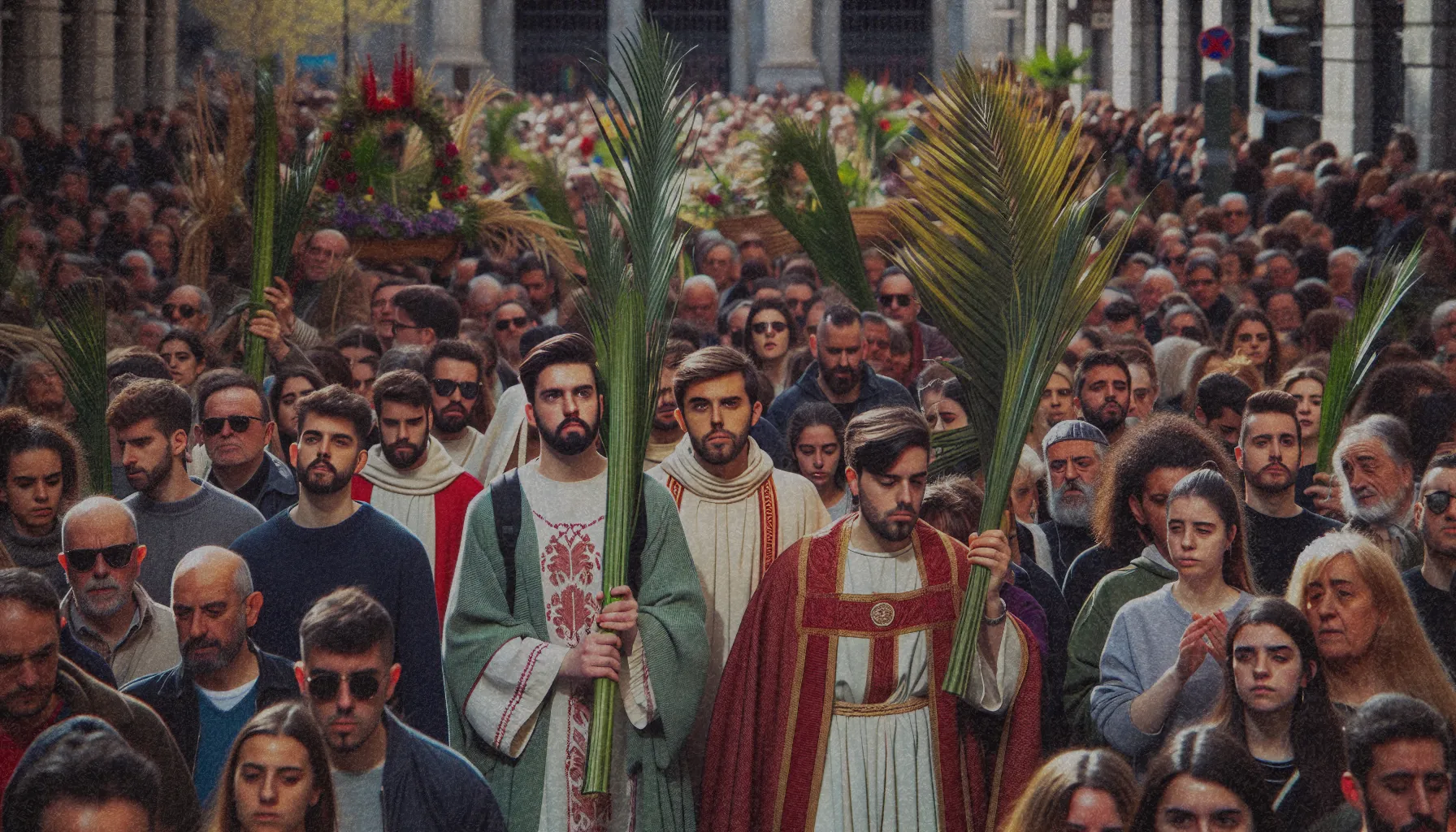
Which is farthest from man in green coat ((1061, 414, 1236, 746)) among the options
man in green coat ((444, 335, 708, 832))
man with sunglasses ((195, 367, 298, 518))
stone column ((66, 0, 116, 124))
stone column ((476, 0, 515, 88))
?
stone column ((476, 0, 515, 88))

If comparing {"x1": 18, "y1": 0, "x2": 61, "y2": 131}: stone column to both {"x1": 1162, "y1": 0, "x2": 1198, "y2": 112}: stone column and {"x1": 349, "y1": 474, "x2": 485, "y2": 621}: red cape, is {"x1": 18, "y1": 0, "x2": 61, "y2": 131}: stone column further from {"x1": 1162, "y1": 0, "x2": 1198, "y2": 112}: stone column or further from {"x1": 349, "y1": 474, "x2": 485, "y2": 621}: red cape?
{"x1": 349, "y1": 474, "x2": 485, "y2": 621}: red cape

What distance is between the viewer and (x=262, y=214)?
799cm

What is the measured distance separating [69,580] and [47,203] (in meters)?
13.2

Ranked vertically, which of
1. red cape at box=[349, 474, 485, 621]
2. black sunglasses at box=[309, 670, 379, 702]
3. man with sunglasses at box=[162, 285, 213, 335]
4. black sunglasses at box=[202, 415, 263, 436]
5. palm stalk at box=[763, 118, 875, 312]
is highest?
palm stalk at box=[763, 118, 875, 312]

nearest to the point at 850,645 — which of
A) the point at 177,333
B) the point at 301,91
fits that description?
the point at 177,333

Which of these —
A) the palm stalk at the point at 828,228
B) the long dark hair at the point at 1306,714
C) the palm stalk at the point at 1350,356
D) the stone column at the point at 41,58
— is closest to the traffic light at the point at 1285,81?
the palm stalk at the point at 828,228

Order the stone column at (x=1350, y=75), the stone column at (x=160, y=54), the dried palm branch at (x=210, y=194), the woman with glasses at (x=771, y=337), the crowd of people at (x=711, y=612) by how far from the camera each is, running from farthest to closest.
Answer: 1. the stone column at (x=160, y=54)
2. the stone column at (x=1350, y=75)
3. the dried palm branch at (x=210, y=194)
4. the woman with glasses at (x=771, y=337)
5. the crowd of people at (x=711, y=612)

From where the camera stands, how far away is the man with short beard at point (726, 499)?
235 inches

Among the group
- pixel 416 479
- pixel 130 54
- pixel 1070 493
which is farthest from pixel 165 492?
pixel 130 54

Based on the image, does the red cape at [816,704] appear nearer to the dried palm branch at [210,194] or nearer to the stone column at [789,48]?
the dried palm branch at [210,194]

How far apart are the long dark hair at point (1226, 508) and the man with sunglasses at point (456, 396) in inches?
113

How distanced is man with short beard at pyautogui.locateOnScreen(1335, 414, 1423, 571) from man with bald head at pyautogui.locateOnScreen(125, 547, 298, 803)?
3.09 m

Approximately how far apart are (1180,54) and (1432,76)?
36.1ft

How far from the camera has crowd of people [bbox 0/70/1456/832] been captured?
459cm
